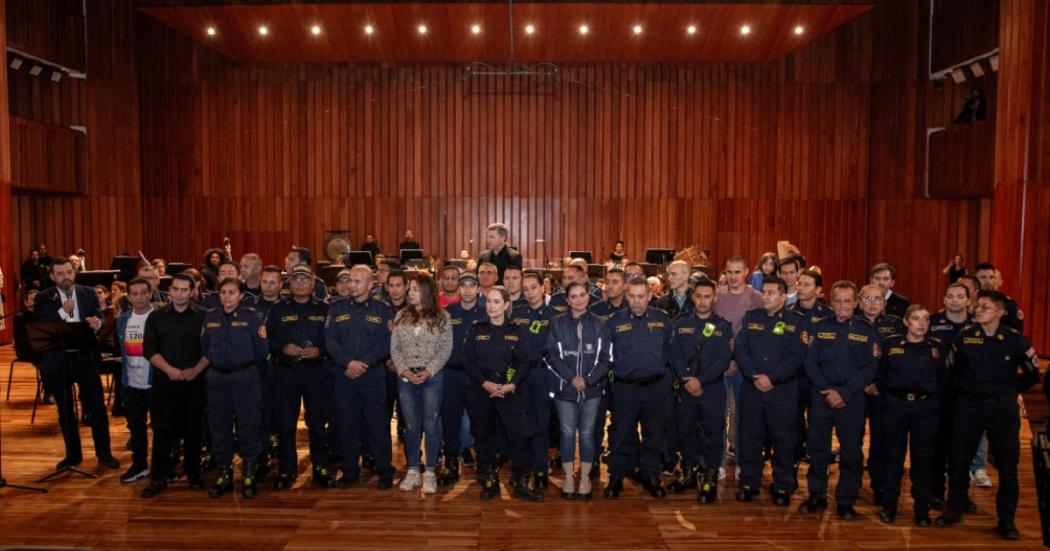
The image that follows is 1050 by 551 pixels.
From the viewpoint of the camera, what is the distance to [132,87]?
56.7 feet

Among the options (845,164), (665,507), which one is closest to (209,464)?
(665,507)

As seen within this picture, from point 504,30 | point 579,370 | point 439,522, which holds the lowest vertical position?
point 439,522

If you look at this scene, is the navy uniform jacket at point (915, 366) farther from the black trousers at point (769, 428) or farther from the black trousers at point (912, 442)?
the black trousers at point (769, 428)

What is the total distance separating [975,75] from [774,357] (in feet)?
37.9

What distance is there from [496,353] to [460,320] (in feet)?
1.82

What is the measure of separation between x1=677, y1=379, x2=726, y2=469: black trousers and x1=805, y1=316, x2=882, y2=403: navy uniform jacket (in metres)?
0.68

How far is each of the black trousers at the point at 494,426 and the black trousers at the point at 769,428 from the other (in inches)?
61.8

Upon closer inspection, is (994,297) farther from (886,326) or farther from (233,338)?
(233,338)

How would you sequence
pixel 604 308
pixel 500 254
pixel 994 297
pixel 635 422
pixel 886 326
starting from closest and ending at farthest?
pixel 994 297
pixel 886 326
pixel 635 422
pixel 604 308
pixel 500 254

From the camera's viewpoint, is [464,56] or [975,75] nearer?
[975,75]

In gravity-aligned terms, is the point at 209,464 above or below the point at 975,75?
below

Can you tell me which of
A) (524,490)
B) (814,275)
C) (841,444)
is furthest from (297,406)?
(814,275)

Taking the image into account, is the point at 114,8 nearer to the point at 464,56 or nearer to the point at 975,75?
the point at 464,56

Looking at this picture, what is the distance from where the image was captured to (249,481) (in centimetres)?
586
